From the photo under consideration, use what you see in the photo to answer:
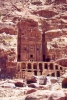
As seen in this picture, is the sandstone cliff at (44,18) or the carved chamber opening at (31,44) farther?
the carved chamber opening at (31,44)

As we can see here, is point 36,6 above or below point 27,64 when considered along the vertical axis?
above

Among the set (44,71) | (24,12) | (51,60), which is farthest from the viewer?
(24,12)

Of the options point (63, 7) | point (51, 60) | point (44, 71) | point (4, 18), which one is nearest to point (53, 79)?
point (44, 71)

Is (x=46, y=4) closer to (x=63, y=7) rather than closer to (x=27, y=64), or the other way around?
(x=63, y=7)

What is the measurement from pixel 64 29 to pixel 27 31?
10259mm

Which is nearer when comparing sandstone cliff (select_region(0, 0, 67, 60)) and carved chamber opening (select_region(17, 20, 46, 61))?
sandstone cliff (select_region(0, 0, 67, 60))

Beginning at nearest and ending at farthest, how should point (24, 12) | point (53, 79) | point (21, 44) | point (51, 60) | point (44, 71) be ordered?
point (53, 79), point (44, 71), point (51, 60), point (21, 44), point (24, 12)

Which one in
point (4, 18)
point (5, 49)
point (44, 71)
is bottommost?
point (44, 71)

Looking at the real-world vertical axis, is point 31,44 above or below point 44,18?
below

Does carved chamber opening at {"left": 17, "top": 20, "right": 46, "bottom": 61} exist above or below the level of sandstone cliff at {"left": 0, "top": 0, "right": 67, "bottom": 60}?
below

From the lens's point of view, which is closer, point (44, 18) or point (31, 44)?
point (31, 44)

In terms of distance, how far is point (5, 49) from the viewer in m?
63.1

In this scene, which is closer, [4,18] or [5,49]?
[5,49]

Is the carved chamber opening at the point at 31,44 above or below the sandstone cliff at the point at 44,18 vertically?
below
